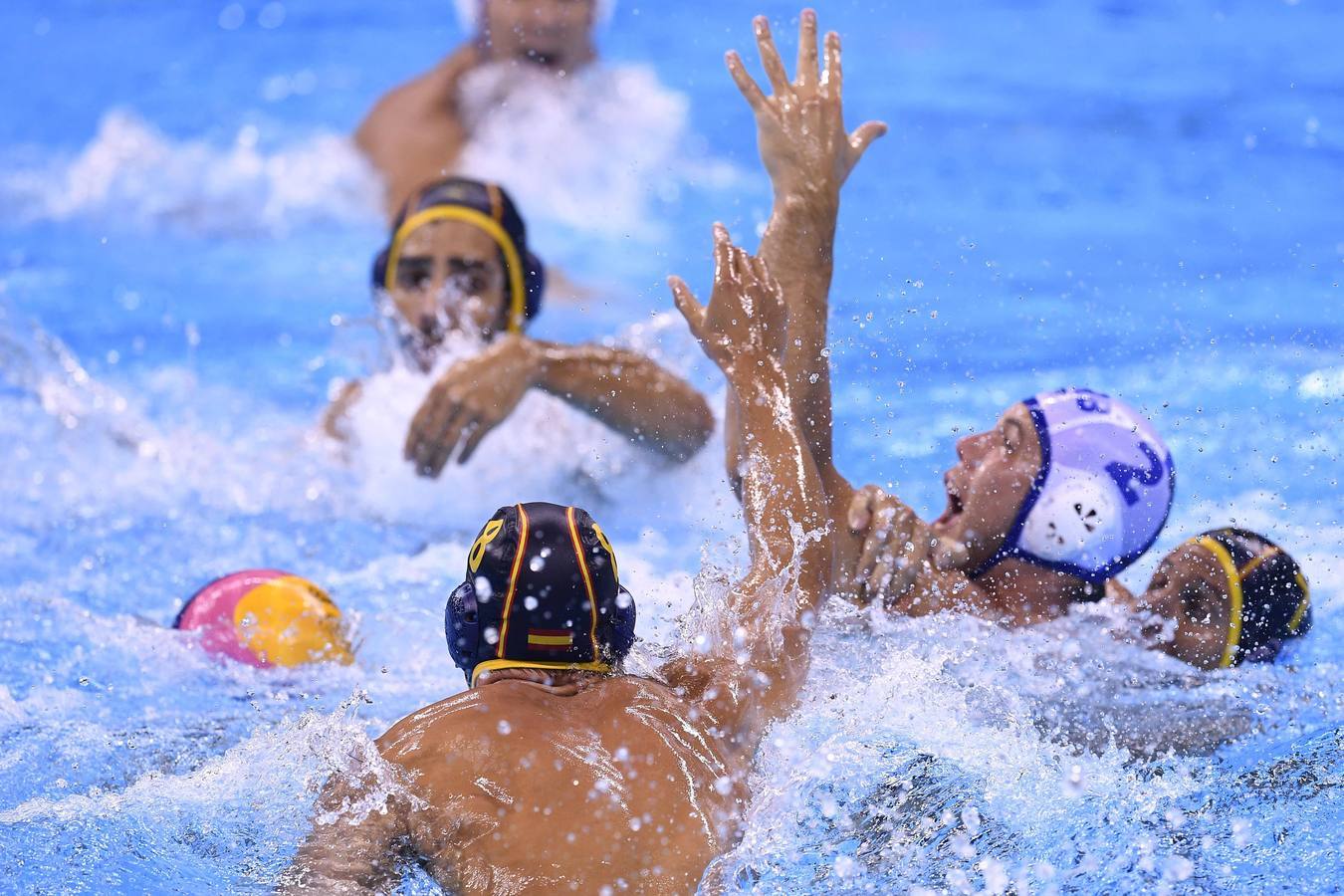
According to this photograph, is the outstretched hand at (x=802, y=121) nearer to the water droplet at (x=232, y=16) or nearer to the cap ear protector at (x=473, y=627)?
the cap ear protector at (x=473, y=627)

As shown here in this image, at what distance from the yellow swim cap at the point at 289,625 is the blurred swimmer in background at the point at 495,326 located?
59cm

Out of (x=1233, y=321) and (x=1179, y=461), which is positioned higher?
(x=1233, y=321)

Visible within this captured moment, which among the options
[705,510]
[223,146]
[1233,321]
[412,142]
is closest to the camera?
[705,510]

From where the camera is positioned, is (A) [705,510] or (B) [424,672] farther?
(A) [705,510]

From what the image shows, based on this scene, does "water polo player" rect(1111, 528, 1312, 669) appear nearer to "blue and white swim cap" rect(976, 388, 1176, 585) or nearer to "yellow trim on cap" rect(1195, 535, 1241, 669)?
"yellow trim on cap" rect(1195, 535, 1241, 669)

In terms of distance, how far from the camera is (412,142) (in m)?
6.61

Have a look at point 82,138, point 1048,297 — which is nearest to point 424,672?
point 1048,297

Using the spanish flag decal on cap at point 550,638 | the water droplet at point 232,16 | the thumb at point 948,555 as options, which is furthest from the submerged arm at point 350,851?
the water droplet at point 232,16

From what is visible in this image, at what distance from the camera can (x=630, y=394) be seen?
13.3 ft

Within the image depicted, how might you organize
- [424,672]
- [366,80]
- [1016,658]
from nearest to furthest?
[1016,658], [424,672], [366,80]

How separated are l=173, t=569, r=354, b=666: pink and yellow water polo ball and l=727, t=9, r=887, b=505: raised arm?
3.23ft

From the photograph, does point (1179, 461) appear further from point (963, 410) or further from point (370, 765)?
point (370, 765)

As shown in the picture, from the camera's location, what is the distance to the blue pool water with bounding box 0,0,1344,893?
2.66 metres

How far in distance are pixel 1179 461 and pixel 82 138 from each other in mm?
5428
